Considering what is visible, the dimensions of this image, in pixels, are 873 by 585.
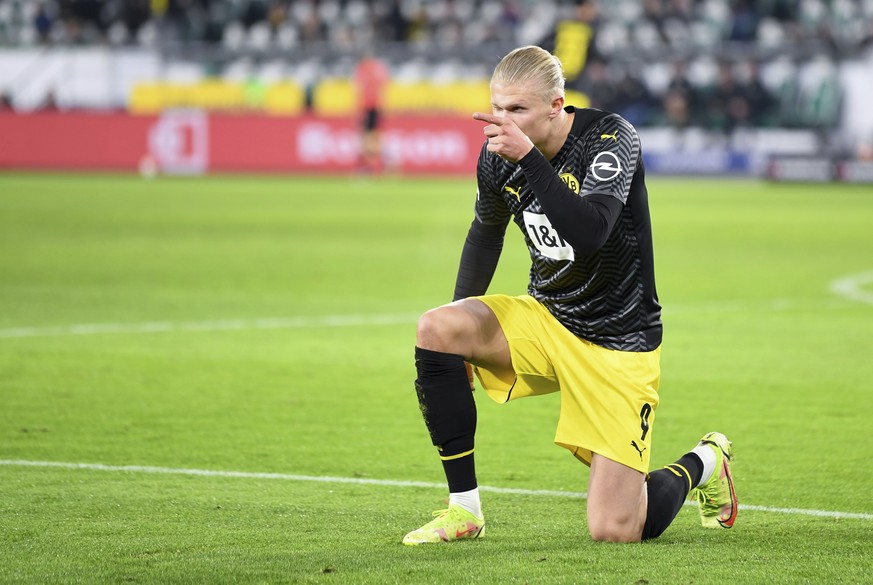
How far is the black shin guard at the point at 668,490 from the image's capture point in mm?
4699

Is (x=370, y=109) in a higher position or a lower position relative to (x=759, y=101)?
lower

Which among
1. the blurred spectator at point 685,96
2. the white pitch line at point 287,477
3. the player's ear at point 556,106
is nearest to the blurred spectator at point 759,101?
the blurred spectator at point 685,96

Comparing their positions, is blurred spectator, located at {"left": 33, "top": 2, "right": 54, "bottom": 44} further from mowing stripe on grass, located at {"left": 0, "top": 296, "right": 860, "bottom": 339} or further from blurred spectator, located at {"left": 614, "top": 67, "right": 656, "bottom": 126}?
mowing stripe on grass, located at {"left": 0, "top": 296, "right": 860, "bottom": 339}

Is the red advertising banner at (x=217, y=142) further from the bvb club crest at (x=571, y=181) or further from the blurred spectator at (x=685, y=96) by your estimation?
the bvb club crest at (x=571, y=181)

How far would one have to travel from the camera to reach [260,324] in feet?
34.0

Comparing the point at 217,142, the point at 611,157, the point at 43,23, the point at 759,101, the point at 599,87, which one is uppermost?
the point at 611,157

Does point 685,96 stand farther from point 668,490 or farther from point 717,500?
point 668,490

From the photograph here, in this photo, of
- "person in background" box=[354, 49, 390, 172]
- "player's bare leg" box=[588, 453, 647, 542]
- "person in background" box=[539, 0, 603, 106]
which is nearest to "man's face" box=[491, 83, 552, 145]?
"player's bare leg" box=[588, 453, 647, 542]

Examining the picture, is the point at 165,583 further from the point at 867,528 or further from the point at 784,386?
the point at 784,386

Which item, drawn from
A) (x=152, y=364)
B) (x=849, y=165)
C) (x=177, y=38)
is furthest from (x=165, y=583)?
(x=177, y=38)

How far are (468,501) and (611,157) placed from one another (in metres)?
1.23

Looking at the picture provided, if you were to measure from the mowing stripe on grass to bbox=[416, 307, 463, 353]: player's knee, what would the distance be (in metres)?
5.52

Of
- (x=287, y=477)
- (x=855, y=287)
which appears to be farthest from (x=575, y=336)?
(x=855, y=287)

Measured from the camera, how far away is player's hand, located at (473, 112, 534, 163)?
442cm
